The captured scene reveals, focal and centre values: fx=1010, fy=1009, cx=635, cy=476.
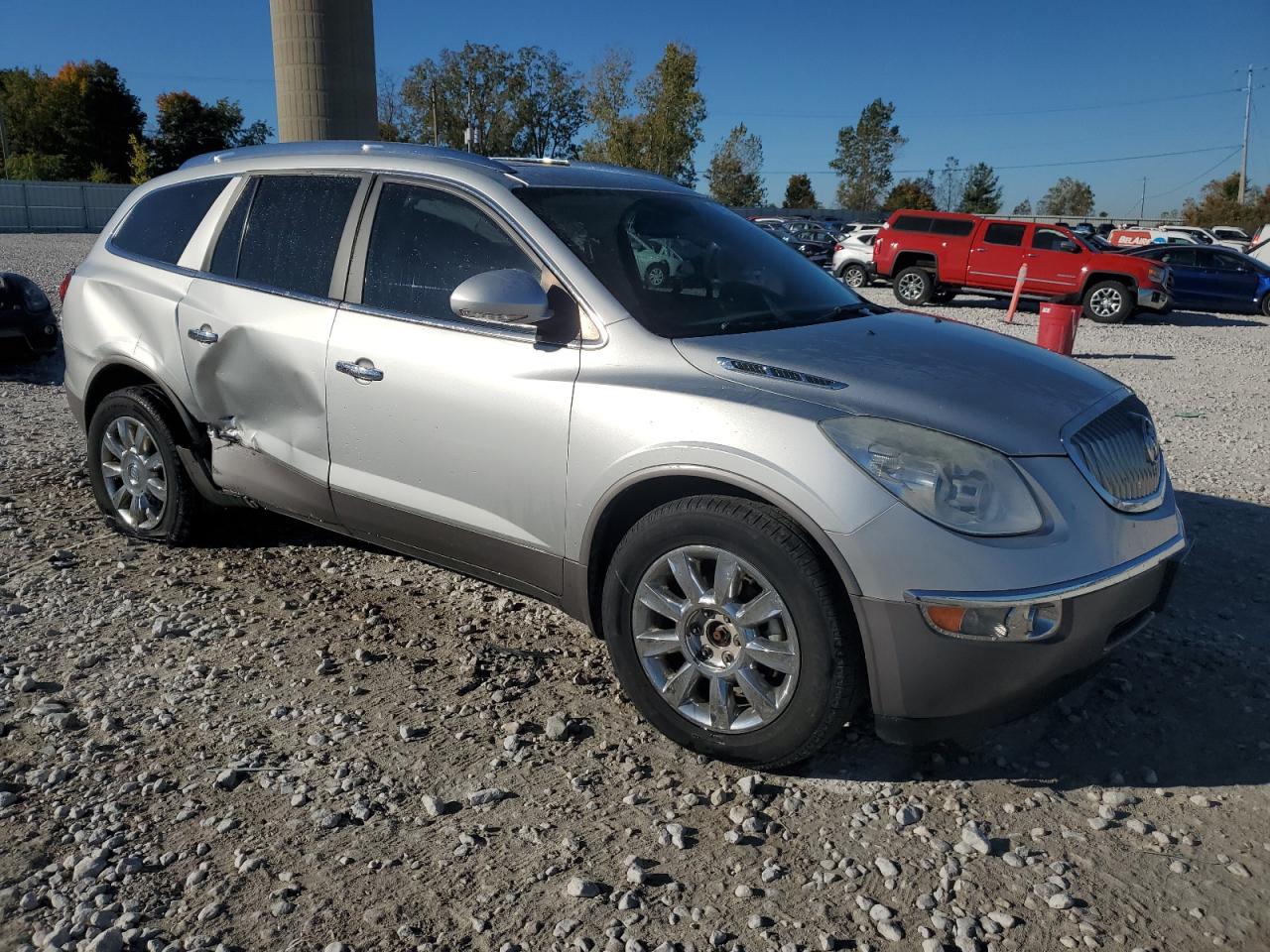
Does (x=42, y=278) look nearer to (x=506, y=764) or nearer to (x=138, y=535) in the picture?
(x=138, y=535)

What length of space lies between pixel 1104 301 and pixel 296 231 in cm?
1808

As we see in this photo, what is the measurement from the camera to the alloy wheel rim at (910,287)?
20.5 meters

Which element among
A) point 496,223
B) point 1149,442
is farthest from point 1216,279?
point 496,223

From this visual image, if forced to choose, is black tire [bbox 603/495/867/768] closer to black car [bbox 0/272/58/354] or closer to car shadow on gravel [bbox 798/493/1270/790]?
car shadow on gravel [bbox 798/493/1270/790]

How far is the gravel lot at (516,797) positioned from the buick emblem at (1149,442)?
89cm

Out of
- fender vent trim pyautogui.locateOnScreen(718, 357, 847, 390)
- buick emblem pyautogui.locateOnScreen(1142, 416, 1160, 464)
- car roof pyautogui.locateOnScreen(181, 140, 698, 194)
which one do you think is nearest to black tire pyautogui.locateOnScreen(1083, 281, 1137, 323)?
car roof pyautogui.locateOnScreen(181, 140, 698, 194)

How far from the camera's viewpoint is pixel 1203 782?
3133 mm

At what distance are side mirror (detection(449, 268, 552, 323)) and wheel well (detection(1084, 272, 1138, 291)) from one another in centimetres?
1813

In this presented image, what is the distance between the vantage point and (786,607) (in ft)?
9.45

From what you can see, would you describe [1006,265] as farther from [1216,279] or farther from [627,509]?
[627,509]

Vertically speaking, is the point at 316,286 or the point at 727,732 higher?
the point at 316,286

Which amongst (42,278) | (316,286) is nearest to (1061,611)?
(316,286)

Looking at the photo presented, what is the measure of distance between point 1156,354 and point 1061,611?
527 inches

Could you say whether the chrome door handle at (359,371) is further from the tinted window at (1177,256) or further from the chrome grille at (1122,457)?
the tinted window at (1177,256)
